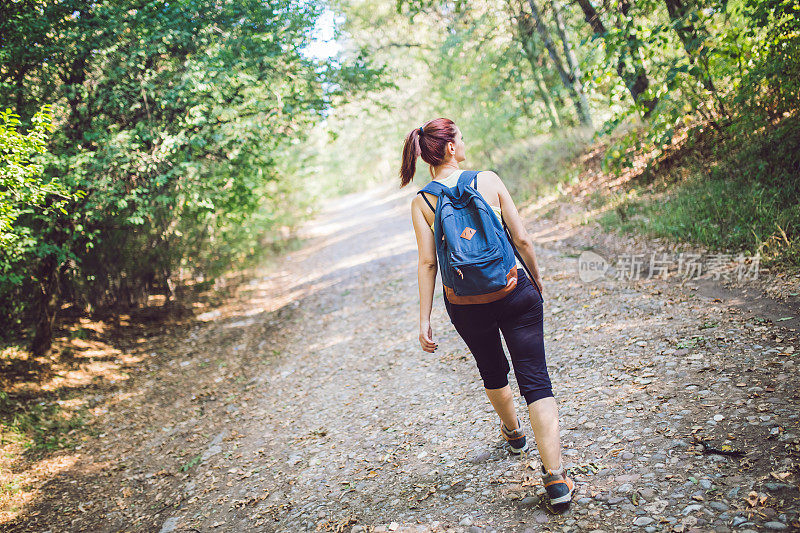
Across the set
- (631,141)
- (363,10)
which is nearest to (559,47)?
(363,10)

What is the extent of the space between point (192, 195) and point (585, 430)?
271 inches

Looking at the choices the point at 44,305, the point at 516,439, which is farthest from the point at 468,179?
the point at 44,305

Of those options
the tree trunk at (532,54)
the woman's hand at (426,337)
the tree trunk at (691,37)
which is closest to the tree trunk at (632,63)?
the tree trunk at (691,37)

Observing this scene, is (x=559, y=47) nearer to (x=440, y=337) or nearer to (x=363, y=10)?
(x=363, y=10)

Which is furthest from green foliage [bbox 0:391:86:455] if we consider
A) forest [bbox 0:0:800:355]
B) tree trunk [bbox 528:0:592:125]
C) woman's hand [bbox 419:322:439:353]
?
→ tree trunk [bbox 528:0:592:125]

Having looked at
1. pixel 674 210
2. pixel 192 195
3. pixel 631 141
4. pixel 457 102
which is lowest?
pixel 674 210

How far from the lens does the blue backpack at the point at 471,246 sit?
2.71 m

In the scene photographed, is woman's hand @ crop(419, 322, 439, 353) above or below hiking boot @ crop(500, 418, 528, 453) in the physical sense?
above

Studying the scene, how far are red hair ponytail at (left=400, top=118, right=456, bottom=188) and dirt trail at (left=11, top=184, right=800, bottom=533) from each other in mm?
2245

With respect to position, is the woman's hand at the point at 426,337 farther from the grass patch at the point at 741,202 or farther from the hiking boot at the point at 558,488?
the grass patch at the point at 741,202

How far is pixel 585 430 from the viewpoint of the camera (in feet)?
12.2

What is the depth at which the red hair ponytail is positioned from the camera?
3.01 meters

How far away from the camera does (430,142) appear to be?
3.01m

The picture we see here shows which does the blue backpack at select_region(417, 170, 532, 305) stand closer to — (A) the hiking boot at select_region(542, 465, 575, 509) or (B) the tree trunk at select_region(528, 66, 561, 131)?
(A) the hiking boot at select_region(542, 465, 575, 509)
